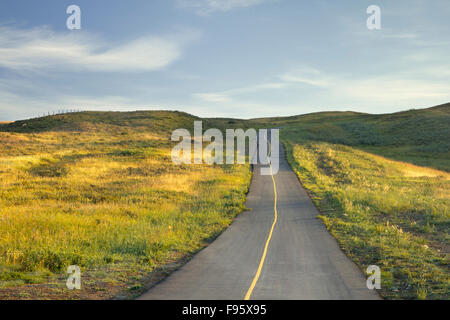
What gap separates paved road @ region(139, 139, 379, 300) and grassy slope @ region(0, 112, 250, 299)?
45.2 inches

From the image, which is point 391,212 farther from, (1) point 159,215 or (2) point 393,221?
(1) point 159,215

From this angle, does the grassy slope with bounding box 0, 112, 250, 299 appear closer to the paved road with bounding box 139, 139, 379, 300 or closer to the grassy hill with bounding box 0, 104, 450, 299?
the grassy hill with bounding box 0, 104, 450, 299

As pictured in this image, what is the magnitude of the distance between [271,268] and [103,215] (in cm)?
1073

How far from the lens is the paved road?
9133 millimetres

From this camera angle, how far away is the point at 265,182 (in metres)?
32.3

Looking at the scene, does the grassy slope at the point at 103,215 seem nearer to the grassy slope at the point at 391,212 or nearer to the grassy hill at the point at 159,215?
the grassy hill at the point at 159,215

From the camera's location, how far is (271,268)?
37.3 ft

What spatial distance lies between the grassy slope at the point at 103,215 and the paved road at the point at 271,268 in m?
1.15

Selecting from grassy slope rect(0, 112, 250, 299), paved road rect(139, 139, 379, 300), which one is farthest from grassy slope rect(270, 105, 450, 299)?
grassy slope rect(0, 112, 250, 299)

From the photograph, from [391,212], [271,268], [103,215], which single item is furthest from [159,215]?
[391,212]

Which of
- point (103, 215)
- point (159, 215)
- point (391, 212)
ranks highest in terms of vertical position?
point (103, 215)

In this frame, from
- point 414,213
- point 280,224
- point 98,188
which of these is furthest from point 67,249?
point 414,213

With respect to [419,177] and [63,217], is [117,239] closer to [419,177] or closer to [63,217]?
[63,217]
